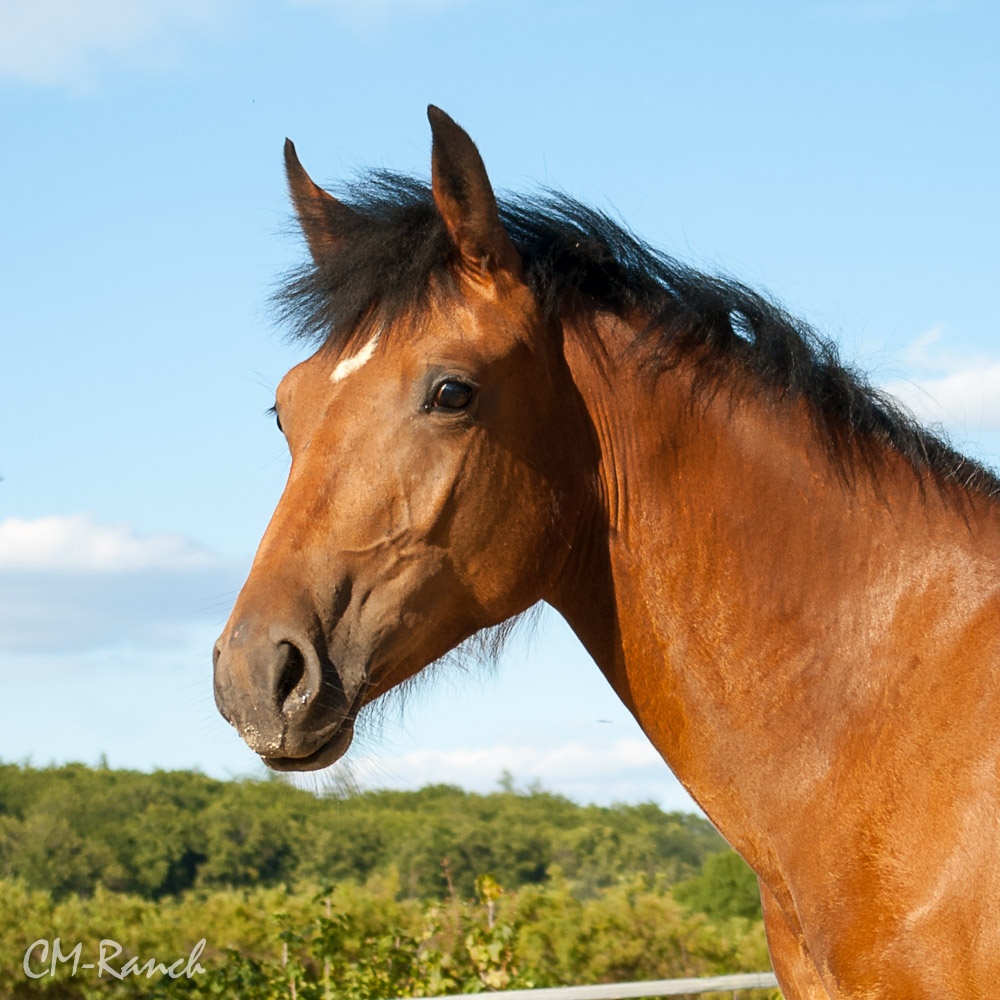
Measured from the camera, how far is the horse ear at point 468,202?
2.99 metres

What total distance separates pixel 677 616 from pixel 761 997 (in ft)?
20.0

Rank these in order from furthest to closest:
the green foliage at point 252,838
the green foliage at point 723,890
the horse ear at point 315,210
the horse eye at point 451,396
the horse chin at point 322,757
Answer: the green foliage at point 723,890 < the green foliage at point 252,838 < the horse ear at point 315,210 < the horse eye at point 451,396 < the horse chin at point 322,757

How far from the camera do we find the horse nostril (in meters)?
2.70

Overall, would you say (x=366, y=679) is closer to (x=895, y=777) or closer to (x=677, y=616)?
(x=677, y=616)

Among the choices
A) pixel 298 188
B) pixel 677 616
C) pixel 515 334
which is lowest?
pixel 677 616

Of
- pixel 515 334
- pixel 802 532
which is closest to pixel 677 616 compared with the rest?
pixel 802 532

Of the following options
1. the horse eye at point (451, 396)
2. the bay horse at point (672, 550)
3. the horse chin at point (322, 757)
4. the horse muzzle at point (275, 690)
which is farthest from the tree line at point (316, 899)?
the horse eye at point (451, 396)

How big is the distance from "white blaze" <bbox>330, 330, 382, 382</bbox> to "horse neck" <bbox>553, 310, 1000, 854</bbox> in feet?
1.67

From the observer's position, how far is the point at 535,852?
13734mm

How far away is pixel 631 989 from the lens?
6410mm

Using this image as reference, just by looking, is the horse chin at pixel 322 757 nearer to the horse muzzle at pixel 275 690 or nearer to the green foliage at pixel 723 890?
the horse muzzle at pixel 275 690

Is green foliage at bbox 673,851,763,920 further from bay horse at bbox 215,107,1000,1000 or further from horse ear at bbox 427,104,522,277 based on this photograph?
horse ear at bbox 427,104,522,277

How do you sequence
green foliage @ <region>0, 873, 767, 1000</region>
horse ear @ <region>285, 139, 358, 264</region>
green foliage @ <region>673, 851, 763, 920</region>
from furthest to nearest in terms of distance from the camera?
green foliage @ <region>673, 851, 763, 920</region>, green foliage @ <region>0, 873, 767, 1000</region>, horse ear @ <region>285, 139, 358, 264</region>

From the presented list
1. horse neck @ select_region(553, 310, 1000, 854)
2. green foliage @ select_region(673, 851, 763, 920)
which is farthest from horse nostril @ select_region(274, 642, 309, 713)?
green foliage @ select_region(673, 851, 763, 920)
